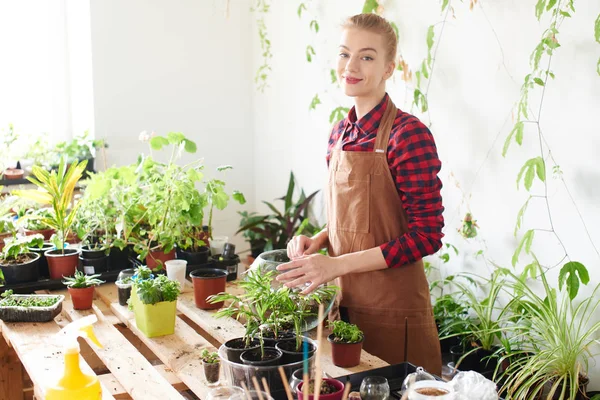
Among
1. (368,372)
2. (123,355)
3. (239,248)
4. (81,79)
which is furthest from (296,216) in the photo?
(368,372)

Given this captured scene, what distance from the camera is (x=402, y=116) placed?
87.5 inches

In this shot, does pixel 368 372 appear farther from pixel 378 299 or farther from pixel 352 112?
pixel 352 112

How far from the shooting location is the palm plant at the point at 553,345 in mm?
2291

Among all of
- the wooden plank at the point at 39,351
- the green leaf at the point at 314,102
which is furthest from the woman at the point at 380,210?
the green leaf at the point at 314,102

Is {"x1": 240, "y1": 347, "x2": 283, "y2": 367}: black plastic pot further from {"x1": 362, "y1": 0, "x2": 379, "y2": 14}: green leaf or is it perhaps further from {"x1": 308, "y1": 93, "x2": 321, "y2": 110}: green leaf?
{"x1": 308, "y1": 93, "x2": 321, "y2": 110}: green leaf

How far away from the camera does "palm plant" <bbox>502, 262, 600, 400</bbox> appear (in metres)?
2.29

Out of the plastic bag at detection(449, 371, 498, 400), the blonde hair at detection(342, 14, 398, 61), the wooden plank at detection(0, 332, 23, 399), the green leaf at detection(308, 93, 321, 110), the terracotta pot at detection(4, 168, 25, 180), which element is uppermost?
the blonde hair at detection(342, 14, 398, 61)

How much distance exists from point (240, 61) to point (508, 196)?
8.06 feet

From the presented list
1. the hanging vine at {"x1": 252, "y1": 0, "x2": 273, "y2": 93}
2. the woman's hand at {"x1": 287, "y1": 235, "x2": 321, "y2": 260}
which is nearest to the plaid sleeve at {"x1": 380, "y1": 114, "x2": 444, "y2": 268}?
the woman's hand at {"x1": 287, "y1": 235, "x2": 321, "y2": 260}

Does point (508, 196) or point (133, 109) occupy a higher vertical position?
point (133, 109)

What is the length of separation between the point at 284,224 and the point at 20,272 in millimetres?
1786

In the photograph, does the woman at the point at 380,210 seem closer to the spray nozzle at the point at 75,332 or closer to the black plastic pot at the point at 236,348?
the black plastic pot at the point at 236,348

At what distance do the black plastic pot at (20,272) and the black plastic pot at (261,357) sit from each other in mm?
1434

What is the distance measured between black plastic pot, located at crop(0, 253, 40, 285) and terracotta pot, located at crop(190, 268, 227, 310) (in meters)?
0.76
